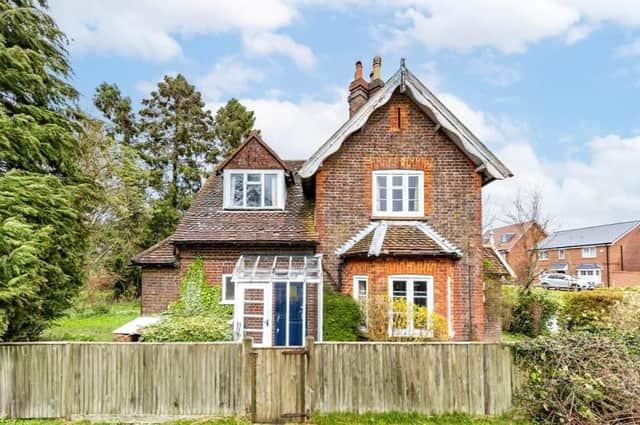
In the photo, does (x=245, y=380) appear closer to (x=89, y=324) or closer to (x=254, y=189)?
(x=254, y=189)

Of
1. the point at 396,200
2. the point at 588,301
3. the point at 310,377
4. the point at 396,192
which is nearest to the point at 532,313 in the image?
the point at 588,301

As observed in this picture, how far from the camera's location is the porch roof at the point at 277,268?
13164 millimetres

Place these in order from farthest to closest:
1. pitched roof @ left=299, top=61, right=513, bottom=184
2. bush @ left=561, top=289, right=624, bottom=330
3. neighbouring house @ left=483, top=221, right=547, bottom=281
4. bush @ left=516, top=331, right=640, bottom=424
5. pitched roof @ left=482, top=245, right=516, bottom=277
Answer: neighbouring house @ left=483, top=221, right=547, bottom=281 → bush @ left=561, top=289, right=624, bottom=330 → pitched roof @ left=482, top=245, right=516, bottom=277 → pitched roof @ left=299, top=61, right=513, bottom=184 → bush @ left=516, top=331, right=640, bottom=424

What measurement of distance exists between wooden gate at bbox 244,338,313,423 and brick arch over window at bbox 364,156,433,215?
745 centimetres

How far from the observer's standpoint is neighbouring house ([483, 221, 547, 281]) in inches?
1160

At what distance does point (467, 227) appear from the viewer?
14367mm

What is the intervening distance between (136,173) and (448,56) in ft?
85.1

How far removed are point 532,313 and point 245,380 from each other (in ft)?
56.6

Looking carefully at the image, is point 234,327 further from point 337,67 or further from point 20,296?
point 337,67

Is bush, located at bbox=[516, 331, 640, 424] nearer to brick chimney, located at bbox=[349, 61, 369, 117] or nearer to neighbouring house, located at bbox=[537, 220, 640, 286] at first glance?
brick chimney, located at bbox=[349, 61, 369, 117]

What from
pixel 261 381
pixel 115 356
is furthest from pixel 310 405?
pixel 115 356

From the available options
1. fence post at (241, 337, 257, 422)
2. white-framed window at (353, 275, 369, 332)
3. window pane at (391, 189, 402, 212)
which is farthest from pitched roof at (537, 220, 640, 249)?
fence post at (241, 337, 257, 422)

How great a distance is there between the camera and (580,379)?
744cm

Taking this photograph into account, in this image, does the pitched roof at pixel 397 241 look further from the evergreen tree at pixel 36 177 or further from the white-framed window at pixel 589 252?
the white-framed window at pixel 589 252
